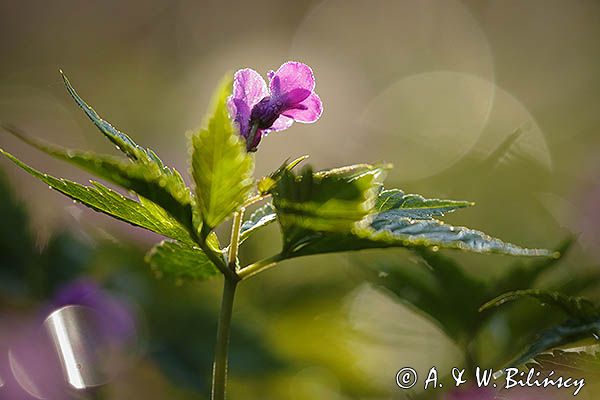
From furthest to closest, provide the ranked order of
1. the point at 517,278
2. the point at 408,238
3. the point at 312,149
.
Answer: the point at 312,149 → the point at 517,278 → the point at 408,238

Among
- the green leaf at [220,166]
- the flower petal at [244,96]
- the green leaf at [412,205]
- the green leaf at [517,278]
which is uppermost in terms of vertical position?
the flower petal at [244,96]

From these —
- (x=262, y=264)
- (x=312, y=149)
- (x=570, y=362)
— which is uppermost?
(x=312, y=149)

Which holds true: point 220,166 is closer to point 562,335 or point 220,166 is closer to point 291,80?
point 291,80

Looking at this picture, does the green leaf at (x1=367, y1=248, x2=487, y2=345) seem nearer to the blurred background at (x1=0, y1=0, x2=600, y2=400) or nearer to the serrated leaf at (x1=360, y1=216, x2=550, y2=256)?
the blurred background at (x1=0, y1=0, x2=600, y2=400)

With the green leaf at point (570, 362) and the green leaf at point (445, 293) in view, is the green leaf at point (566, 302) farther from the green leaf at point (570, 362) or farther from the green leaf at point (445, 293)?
the green leaf at point (445, 293)

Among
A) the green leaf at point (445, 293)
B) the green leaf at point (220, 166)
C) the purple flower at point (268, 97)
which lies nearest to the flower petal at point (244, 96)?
the purple flower at point (268, 97)

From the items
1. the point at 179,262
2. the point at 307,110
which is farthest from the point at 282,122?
the point at 179,262
